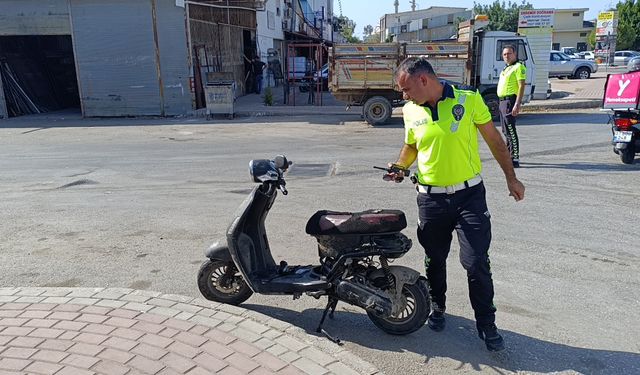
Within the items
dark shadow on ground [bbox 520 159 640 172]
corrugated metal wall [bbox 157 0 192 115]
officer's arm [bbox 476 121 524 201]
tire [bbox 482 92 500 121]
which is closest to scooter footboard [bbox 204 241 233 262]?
officer's arm [bbox 476 121 524 201]

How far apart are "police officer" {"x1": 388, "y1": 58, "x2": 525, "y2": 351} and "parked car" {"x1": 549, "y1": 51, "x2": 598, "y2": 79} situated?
3204cm

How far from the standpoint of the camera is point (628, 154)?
8.80 metres

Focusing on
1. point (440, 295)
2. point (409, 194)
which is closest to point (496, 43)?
point (409, 194)

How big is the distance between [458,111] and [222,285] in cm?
225

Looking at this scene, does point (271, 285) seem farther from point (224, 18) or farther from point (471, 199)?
point (224, 18)

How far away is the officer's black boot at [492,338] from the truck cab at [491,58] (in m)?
12.5

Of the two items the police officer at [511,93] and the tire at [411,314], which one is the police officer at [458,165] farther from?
the police officer at [511,93]

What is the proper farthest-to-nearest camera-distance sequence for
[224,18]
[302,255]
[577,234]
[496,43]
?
[224,18] → [496,43] → [577,234] → [302,255]

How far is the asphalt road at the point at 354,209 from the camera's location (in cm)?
359

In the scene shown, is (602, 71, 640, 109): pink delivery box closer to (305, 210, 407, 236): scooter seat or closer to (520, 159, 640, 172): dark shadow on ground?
(520, 159, 640, 172): dark shadow on ground

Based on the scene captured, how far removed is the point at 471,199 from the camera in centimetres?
343

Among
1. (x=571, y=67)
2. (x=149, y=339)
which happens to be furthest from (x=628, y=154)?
(x=571, y=67)

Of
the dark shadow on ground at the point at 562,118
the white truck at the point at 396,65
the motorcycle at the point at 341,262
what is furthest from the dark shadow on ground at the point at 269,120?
the motorcycle at the point at 341,262

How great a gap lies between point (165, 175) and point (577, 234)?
652 centimetres
